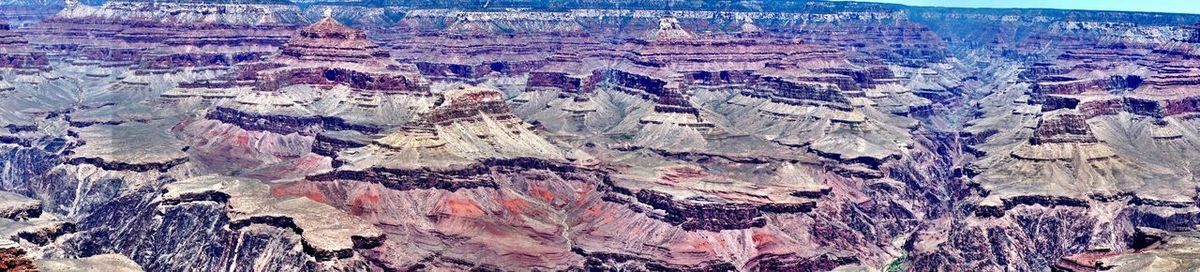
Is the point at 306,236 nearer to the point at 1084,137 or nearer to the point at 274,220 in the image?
the point at 274,220

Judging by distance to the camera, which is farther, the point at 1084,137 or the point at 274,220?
the point at 1084,137

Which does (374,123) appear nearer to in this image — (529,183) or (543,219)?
(529,183)

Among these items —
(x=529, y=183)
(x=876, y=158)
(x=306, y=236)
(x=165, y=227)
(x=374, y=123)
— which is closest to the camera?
(x=306, y=236)

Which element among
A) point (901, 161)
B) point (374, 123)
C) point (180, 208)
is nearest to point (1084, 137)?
point (901, 161)

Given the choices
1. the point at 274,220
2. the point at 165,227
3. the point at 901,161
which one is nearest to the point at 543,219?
the point at 274,220

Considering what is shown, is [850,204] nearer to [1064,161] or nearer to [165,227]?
[1064,161]

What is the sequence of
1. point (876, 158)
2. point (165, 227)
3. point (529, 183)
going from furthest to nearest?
point (876, 158), point (529, 183), point (165, 227)

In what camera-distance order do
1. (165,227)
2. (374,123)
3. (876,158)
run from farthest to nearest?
(374,123) → (876,158) → (165,227)

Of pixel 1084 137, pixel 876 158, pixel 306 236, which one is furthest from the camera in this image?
pixel 876 158

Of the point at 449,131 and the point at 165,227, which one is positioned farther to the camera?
the point at 449,131
